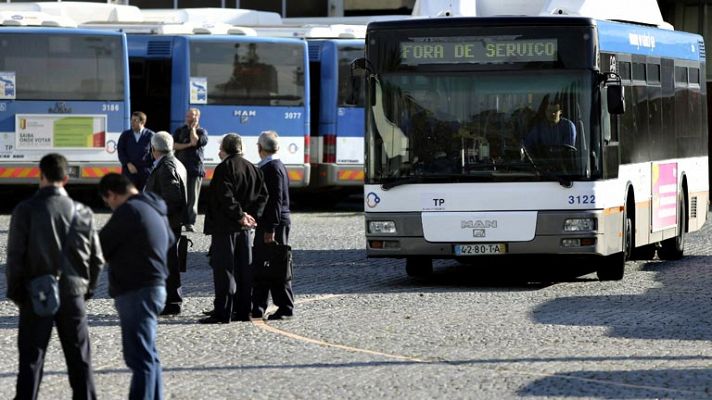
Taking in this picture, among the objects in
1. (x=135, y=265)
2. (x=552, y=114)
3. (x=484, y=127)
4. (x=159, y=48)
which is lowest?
(x=135, y=265)

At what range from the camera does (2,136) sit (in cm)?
2898

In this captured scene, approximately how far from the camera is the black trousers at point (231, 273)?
14.0 m

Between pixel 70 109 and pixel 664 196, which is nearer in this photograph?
pixel 664 196

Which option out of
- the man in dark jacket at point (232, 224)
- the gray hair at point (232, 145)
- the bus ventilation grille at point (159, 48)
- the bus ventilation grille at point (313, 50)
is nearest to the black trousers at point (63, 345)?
the man in dark jacket at point (232, 224)

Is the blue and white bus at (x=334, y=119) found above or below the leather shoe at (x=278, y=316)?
above

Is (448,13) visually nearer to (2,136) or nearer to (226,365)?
(226,365)

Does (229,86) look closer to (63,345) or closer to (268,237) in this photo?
(268,237)

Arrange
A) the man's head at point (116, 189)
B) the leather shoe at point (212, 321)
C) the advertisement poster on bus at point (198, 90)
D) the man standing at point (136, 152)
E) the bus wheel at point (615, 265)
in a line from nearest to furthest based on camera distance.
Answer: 1. the man's head at point (116, 189)
2. the leather shoe at point (212, 321)
3. the bus wheel at point (615, 265)
4. the man standing at point (136, 152)
5. the advertisement poster on bus at point (198, 90)

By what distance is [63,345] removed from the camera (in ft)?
29.1

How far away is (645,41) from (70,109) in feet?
41.5

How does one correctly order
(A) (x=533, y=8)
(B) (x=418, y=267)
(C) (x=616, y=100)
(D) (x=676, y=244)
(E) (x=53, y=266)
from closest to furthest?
(E) (x=53, y=266) → (C) (x=616, y=100) → (B) (x=418, y=267) → (A) (x=533, y=8) → (D) (x=676, y=244)

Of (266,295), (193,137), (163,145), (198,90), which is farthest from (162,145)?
(198,90)

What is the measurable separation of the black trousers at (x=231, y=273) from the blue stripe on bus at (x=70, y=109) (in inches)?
609

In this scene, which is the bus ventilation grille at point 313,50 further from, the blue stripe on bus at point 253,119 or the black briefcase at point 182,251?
the black briefcase at point 182,251
